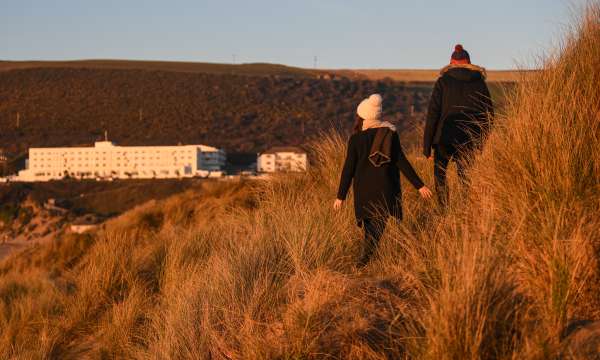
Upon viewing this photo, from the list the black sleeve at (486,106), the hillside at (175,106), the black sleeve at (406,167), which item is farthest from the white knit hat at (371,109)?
the hillside at (175,106)

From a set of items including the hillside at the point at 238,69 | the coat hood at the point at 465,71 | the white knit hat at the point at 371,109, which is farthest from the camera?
the hillside at the point at 238,69

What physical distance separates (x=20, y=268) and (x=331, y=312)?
1454cm

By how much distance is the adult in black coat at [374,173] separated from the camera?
6.82 m

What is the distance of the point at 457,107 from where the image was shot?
8.09 m

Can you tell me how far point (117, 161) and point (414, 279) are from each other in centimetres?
8231

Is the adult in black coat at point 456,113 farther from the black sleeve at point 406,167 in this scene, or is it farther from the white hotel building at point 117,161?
the white hotel building at point 117,161

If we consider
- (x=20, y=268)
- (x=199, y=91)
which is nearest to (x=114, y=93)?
(x=199, y=91)

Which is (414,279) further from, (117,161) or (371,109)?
(117,161)

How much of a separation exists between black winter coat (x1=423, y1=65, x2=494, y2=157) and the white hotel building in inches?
2900

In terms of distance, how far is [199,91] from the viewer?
119 meters

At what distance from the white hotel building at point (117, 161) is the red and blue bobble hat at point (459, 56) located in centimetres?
7357

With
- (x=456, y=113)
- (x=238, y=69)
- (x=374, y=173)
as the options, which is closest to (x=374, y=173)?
(x=374, y=173)

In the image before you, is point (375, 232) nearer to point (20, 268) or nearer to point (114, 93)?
point (20, 268)

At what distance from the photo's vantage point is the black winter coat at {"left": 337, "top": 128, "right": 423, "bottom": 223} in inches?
269
